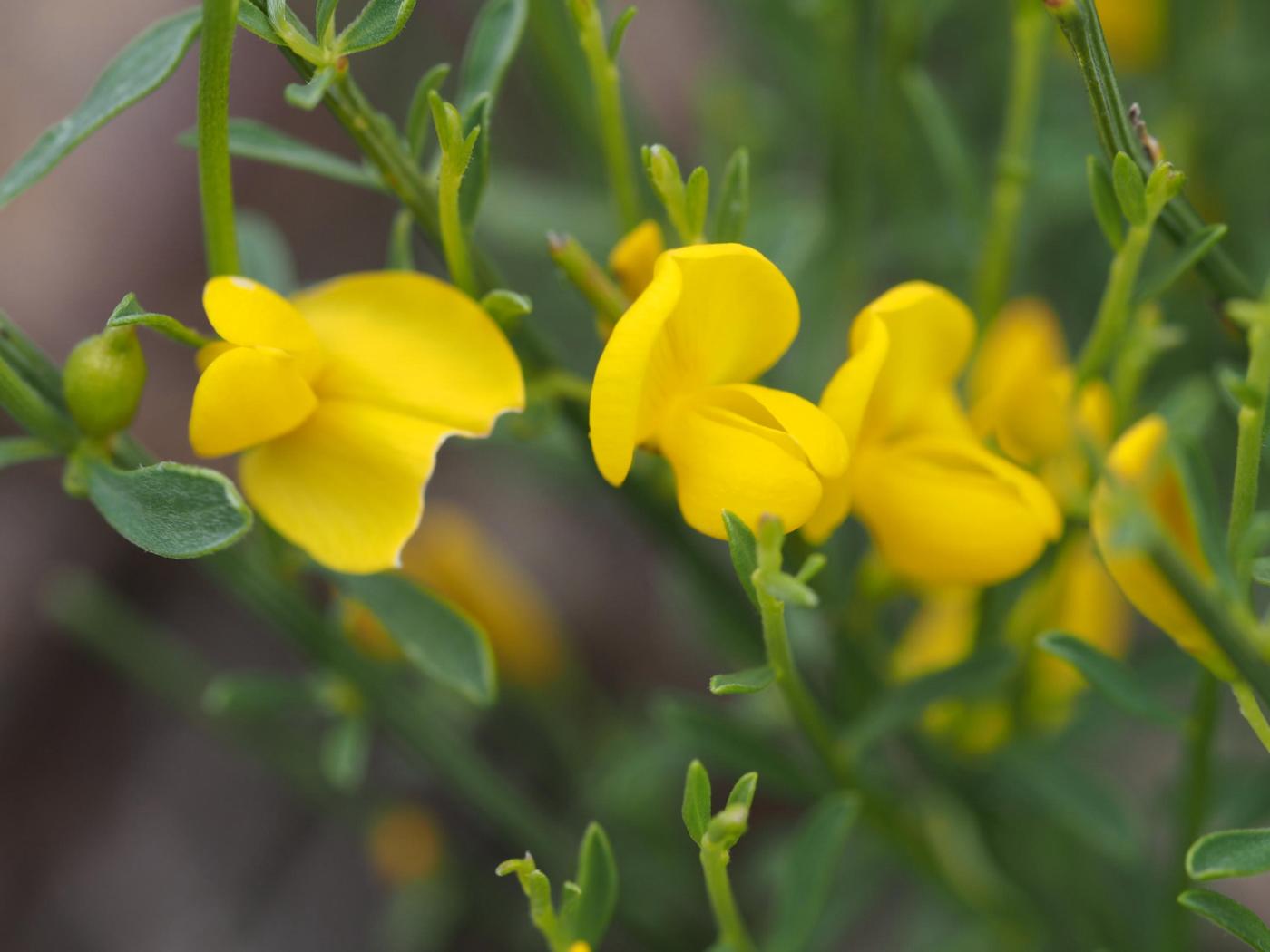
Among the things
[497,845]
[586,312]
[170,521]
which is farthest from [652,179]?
[497,845]

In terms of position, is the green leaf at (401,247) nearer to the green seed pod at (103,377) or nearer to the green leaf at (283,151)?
the green leaf at (283,151)

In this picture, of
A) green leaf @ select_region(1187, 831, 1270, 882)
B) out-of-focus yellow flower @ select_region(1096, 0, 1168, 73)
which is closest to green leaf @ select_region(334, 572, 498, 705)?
green leaf @ select_region(1187, 831, 1270, 882)

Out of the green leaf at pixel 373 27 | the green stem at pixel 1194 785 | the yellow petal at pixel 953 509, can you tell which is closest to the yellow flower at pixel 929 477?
the yellow petal at pixel 953 509

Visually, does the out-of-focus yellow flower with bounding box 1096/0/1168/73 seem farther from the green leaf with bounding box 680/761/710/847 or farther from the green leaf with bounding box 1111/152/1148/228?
the green leaf with bounding box 680/761/710/847

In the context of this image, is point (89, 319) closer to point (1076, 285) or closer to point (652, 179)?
point (1076, 285)

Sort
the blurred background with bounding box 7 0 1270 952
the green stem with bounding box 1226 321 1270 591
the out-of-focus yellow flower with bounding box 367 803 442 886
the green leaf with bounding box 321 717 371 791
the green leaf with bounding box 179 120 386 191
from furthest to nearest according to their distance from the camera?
the out-of-focus yellow flower with bounding box 367 803 442 886 → the blurred background with bounding box 7 0 1270 952 → the green leaf with bounding box 321 717 371 791 → the green leaf with bounding box 179 120 386 191 → the green stem with bounding box 1226 321 1270 591
